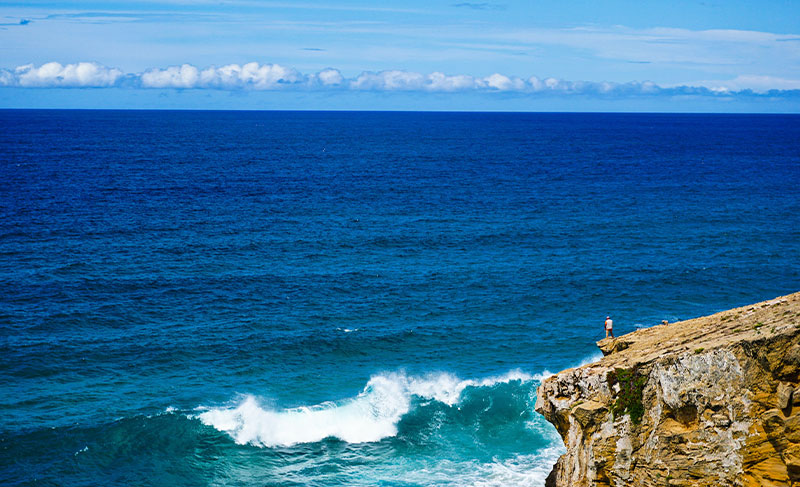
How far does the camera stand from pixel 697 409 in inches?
875

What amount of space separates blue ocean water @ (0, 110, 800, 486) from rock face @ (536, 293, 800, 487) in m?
18.2

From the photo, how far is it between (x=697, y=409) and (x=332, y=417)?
3013 centimetres

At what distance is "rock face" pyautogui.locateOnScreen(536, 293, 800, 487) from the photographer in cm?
2123

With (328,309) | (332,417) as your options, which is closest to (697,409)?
(332,417)

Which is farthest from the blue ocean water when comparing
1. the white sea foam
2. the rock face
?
the rock face

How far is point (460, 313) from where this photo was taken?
6469 centimetres

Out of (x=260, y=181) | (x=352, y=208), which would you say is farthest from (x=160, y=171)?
(x=352, y=208)

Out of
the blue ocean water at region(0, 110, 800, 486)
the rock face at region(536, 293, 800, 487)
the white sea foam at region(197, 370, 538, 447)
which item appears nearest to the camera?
the rock face at region(536, 293, 800, 487)

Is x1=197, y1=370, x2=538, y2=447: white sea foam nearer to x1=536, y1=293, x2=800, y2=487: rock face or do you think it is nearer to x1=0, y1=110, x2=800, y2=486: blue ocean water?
x1=0, y1=110, x2=800, y2=486: blue ocean water

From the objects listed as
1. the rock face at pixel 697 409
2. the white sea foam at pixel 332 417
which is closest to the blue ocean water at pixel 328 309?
the white sea foam at pixel 332 417

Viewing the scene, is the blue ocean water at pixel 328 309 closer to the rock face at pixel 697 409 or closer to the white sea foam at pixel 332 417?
the white sea foam at pixel 332 417

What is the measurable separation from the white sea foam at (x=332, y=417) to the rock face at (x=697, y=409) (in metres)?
23.9

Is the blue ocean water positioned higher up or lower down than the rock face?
lower down

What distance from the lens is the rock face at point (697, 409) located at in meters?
21.2
